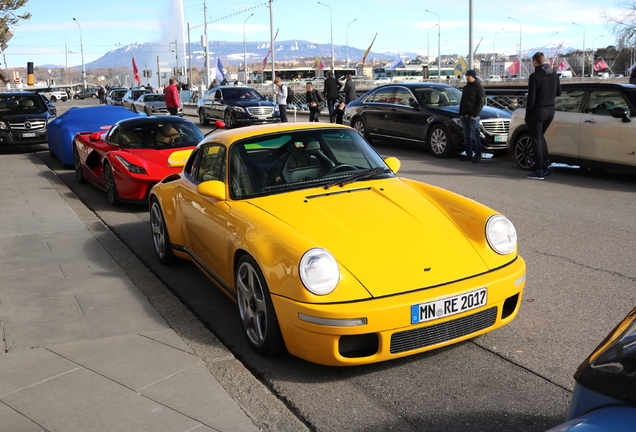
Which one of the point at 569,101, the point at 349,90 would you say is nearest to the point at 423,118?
the point at 569,101

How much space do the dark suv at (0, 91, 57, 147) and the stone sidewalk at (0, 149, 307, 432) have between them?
1154 cm

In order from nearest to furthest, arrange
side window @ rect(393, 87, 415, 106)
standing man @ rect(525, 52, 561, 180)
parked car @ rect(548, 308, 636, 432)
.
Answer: parked car @ rect(548, 308, 636, 432) → standing man @ rect(525, 52, 561, 180) → side window @ rect(393, 87, 415, 106)

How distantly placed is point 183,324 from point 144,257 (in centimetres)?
232

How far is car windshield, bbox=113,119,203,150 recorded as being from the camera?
32.8 ft

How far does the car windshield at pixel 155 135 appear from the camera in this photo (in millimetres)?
10008

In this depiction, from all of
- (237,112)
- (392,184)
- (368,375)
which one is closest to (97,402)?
(368,375)

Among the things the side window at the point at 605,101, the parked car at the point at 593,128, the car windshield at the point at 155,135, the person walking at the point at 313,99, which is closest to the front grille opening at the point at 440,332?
the car windshield at the point at 155,135

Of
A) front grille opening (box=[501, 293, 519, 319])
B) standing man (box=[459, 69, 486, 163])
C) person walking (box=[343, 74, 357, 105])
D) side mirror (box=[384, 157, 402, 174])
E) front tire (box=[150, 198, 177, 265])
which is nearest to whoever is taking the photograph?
front grille opening (box=[501, 293, 519, 319])

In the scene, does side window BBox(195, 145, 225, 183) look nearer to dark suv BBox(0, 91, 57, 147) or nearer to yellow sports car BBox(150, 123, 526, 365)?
yellow sports car BBox(150, 123, 526, 365)

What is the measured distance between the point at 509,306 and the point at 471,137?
9.33 metres

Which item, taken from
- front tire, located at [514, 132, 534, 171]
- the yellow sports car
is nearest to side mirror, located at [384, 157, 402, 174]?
the yellow sports car

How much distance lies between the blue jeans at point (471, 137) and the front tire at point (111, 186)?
6925 mm

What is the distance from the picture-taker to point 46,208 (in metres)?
9.48

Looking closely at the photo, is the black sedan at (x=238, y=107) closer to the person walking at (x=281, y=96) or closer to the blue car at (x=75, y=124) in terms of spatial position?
the person walking at (x=281, y=96)
